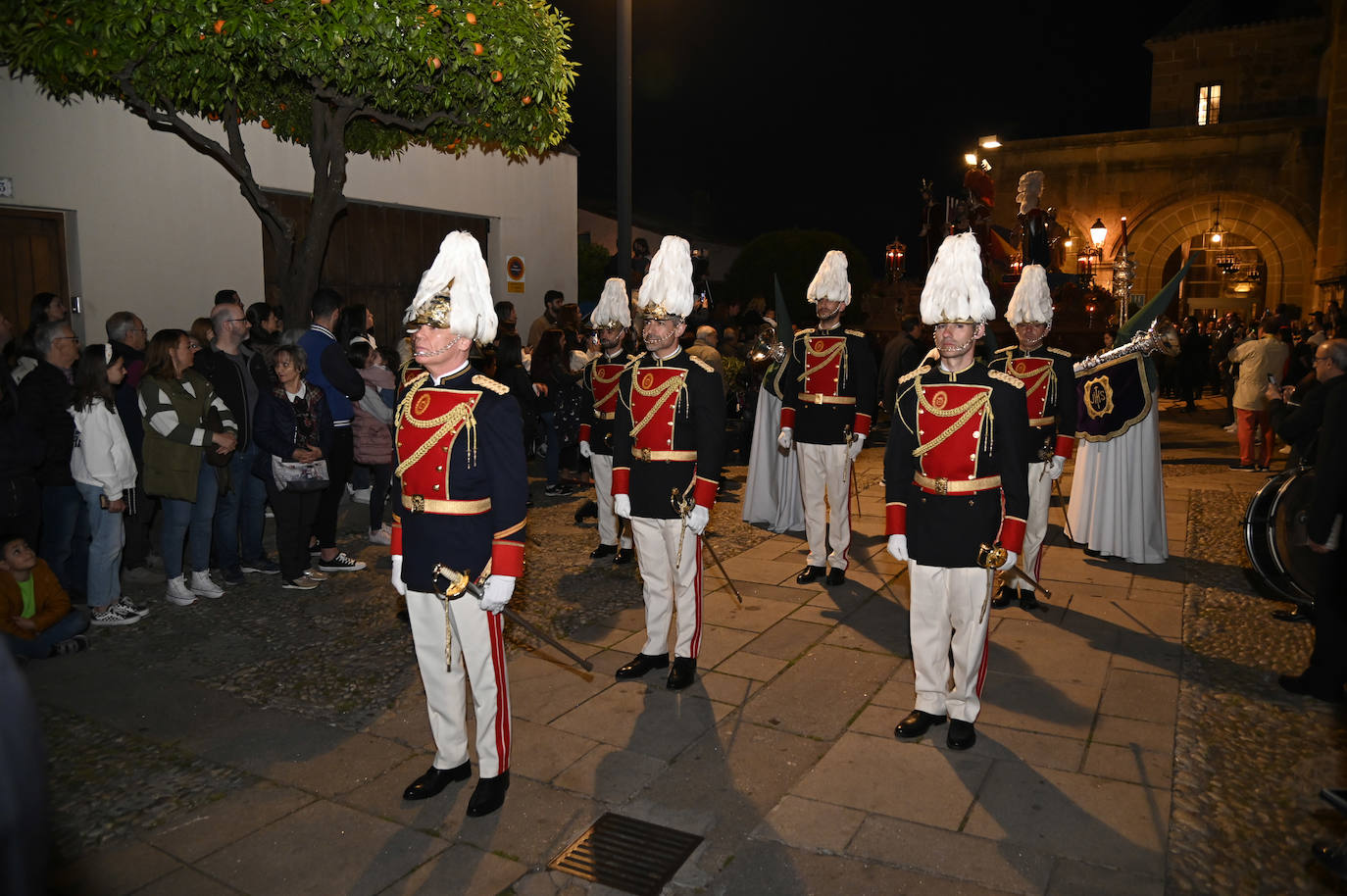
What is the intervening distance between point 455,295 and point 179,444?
3937 mm

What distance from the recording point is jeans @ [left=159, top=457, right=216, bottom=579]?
22.9ft

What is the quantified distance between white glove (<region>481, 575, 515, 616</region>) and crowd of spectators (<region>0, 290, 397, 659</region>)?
3.46 metres

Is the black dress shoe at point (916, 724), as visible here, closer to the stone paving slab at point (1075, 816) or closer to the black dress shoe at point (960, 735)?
the black dress shoe at point (960, 735)

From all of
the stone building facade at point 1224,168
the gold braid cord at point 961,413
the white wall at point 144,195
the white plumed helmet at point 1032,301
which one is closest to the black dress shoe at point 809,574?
the white plumed helmet at point 1032,301

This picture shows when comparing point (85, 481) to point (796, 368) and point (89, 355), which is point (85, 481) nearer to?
point (89, 355)

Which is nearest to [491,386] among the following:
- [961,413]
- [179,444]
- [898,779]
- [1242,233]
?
[961,413]

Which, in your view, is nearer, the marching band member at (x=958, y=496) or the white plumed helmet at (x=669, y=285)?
the marching band member at (x=958, y=496)

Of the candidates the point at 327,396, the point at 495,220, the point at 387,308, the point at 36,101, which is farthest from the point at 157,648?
the point at 495,220

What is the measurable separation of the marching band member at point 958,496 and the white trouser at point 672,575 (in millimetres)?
1206

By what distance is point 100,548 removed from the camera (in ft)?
21.0

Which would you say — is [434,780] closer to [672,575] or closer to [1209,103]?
[672,575]

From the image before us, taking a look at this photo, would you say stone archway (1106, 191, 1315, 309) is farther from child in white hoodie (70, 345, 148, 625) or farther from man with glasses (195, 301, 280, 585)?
child in white hoodie (70, 345, 148, 625)

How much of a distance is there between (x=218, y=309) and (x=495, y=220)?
8740mm

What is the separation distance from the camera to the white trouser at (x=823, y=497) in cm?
756
